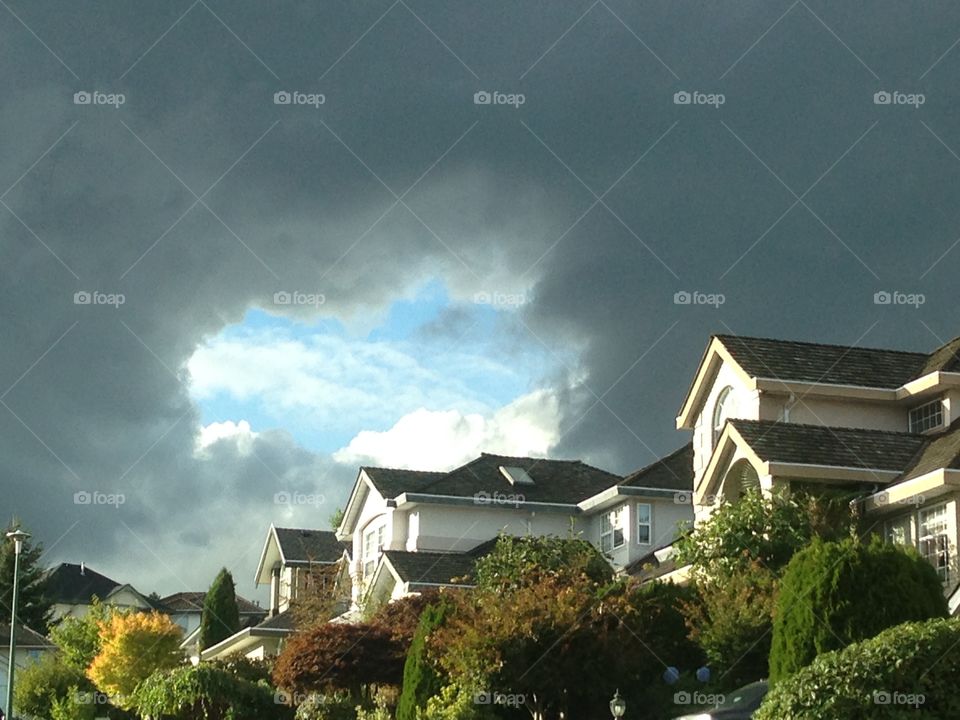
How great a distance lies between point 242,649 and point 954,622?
43020mm

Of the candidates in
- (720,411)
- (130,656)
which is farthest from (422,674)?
(130,656)

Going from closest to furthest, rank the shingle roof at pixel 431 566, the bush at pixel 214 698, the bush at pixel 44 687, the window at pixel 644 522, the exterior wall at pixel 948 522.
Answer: the exterior wall at pixel 948 522 < the bush at pixel 214 698 < the shingle roof at pixel 431 566 < the window at pixel 644 522 < the bush at pixel 44 687

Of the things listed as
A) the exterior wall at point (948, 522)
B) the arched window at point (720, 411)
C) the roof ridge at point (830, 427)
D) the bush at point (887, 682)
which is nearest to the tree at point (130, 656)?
the arched window at point (720, 411)

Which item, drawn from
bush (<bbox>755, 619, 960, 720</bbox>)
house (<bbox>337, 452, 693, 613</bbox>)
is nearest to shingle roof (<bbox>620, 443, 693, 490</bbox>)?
house (<bbox>337, 452, 693, 613</bbox>)

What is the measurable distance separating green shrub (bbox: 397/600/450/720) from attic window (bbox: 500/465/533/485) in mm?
17987

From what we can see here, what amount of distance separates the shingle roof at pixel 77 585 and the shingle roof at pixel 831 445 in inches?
3965

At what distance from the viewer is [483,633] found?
89.8 feet

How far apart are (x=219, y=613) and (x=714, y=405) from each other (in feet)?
122

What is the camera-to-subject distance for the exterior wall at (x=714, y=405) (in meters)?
34.0

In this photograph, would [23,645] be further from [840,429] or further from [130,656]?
[840,429]

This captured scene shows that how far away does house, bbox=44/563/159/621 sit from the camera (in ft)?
401

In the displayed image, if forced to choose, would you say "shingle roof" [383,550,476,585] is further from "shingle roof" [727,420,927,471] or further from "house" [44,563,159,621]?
"house" [44,563,159,621]

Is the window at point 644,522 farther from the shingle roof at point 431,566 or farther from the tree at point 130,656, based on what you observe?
the tree at point 130,656

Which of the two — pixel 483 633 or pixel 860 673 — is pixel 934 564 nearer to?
pixel 483 633
